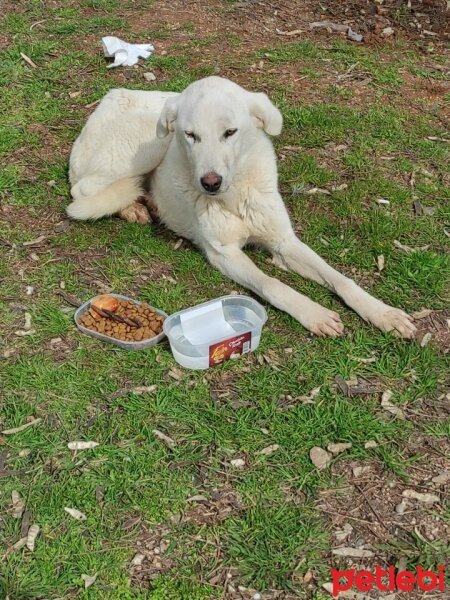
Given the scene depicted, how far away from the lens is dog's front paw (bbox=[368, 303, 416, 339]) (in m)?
3.47

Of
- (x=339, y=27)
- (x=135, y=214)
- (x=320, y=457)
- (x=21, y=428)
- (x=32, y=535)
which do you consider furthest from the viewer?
(x=339, y=27)

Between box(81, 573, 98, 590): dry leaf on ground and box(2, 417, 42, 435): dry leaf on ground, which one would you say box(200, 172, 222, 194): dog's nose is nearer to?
box(2, 417, 42, 435): dry leaf on ground

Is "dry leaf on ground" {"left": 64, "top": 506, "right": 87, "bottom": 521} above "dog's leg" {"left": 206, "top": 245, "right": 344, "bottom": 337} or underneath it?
underneath

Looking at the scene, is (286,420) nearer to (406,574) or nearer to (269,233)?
(406,574)

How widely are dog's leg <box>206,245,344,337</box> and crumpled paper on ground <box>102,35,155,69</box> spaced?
3252mm

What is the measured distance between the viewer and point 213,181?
11.4 ft

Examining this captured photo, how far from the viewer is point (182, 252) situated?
430cm

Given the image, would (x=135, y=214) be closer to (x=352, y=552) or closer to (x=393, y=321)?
(x=393, y=321)

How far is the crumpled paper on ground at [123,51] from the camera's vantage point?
6395mm

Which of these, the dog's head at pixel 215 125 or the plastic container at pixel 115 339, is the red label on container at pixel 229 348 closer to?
the plastic container at pixel 115 339

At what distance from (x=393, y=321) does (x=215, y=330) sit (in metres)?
1.02

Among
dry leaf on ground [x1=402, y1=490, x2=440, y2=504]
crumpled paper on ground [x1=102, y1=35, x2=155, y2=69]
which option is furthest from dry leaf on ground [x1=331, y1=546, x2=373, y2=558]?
crumpled paper on ground [x1=102, y1=35, x2=155, y2=69]

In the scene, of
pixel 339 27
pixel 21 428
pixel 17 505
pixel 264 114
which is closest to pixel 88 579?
pixel 17 505

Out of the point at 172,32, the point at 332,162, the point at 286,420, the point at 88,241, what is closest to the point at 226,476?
the point at 286,420
